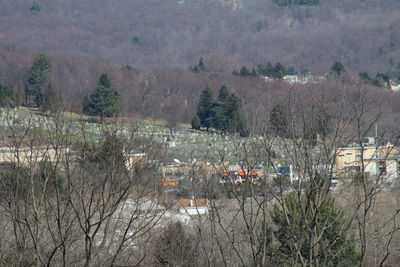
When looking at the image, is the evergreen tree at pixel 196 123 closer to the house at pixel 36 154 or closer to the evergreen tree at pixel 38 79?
the evergreen tree at pixel 38 79

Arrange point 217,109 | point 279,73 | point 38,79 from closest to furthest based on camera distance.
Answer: point 279,73 → point 217,109 → point 38,79

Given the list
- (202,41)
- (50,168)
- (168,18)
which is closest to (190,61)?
(202,41)

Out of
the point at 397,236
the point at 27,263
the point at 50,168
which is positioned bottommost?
the point at 397,236

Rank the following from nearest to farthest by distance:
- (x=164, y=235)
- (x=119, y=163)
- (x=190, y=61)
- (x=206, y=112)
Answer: (x=119, y=163)
(x=164, y=235)
(x=206, y=112)
(x=190, y=61)

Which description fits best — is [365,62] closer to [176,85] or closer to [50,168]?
[176,85]

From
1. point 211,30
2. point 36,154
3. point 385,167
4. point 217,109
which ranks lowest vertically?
point 217,109

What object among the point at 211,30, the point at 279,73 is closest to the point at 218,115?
the point at 279,73

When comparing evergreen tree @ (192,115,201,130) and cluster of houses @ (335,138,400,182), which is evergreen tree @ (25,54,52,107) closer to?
evergreen tree @ (192,115,201,130)

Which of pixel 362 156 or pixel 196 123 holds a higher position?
pixel 362 156

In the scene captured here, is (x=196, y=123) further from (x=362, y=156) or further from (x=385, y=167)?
(x=362, y=156)

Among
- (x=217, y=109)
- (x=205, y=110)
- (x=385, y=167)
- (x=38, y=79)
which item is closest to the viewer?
(x=385, y=167)

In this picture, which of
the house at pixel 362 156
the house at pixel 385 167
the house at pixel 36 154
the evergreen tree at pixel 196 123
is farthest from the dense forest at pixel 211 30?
the house at pixel 36 154
